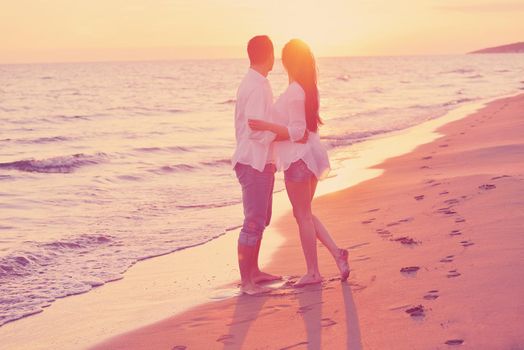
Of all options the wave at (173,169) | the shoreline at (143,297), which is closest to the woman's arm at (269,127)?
the shoreline at (143,297)

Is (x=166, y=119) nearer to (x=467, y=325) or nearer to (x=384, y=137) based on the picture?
(x=384, y=137)

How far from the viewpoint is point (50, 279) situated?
7.63 meters

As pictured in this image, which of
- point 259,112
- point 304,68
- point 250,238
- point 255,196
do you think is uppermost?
point 304,68

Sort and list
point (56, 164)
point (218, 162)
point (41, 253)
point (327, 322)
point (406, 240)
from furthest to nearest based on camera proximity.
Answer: point (56, 164), point (218, 162), point (41, 253), point (406, 240), point (327, 322)

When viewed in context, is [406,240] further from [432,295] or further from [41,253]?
[41,253]

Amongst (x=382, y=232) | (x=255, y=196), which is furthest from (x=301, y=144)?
(x=382, y=232)

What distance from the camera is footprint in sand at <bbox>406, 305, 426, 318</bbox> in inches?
188

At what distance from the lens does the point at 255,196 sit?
613 centimetres

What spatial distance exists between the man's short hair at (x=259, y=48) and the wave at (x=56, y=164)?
1248 cm

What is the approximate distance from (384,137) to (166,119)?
47.7ft

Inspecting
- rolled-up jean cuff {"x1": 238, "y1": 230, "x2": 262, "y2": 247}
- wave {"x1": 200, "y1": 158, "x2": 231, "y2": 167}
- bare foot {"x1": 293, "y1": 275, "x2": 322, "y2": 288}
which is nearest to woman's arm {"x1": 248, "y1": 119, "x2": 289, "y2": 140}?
rolled-up jean cuff {"x1": 238, "y1": 230, "x2": 262, "y2": 247}

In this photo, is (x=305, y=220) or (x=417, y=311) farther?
(x=305, y=220)

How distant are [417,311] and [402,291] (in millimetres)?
564

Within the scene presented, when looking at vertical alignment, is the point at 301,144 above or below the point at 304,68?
below
